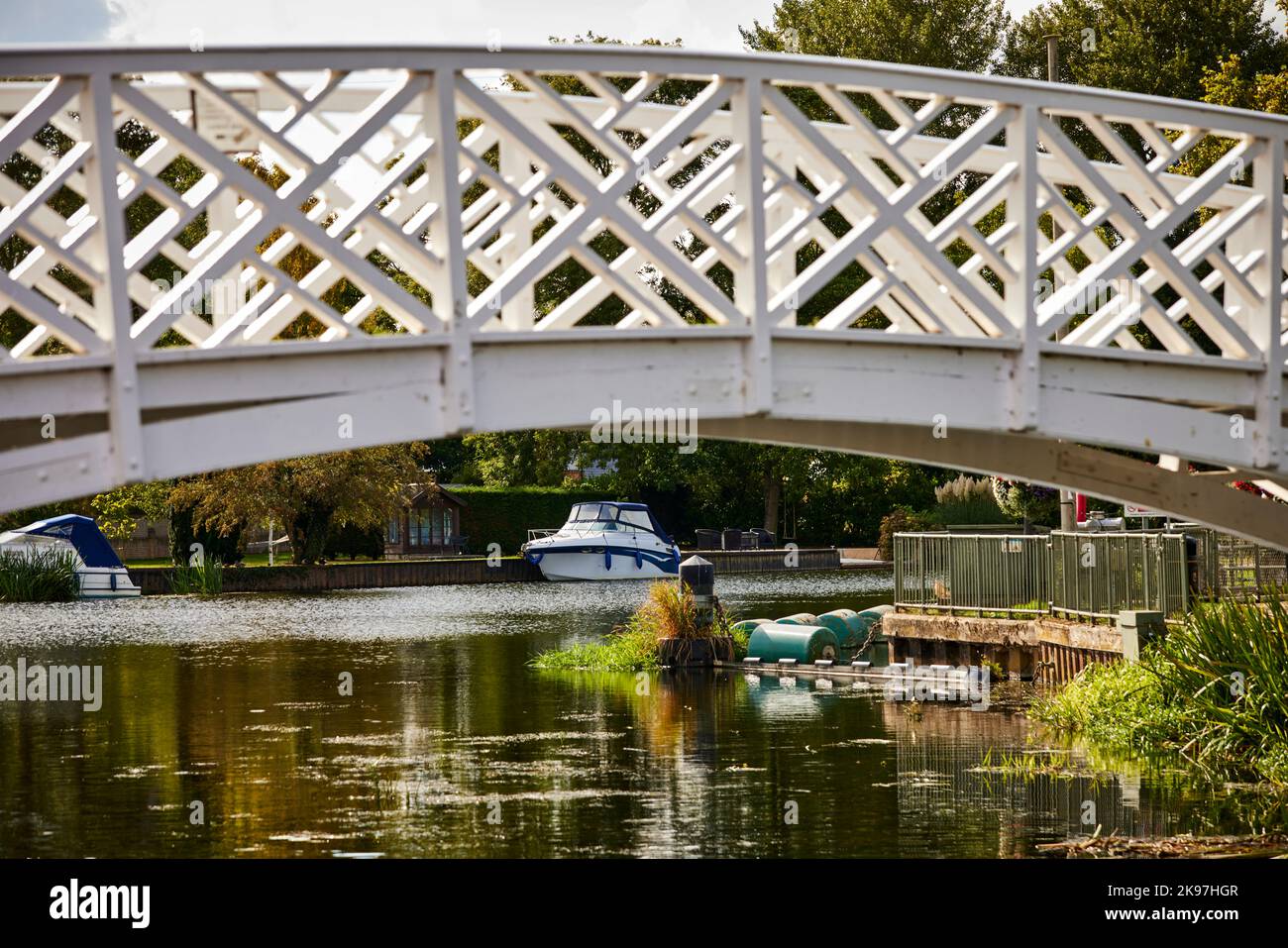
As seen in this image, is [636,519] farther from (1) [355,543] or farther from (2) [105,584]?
(2) [105,584]

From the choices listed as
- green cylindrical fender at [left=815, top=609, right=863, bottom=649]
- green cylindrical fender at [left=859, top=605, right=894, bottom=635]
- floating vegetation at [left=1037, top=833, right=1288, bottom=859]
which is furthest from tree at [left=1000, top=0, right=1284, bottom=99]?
floating vegetation at [left=1037, top=833, right=1288, bottom=859]

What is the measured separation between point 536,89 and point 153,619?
30009 mm

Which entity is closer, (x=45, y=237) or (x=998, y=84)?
(x=45, y=237)

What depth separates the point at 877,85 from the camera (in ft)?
29.4

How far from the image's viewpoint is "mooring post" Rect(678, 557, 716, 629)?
1038 inches

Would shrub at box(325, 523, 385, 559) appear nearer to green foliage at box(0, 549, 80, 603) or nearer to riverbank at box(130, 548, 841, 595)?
riverbank at box(130, 548, 841, 595)

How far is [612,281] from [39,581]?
3645 cm

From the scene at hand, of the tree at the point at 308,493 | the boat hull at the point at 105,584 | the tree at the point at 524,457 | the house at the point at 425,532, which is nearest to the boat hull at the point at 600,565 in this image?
the tree at the point at 308,493

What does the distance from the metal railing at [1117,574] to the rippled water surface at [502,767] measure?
2236 millimetres

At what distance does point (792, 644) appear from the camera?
88.0ft

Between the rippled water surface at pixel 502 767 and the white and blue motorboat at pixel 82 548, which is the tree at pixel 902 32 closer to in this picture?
the white and blue motorboat at pixel 82 548

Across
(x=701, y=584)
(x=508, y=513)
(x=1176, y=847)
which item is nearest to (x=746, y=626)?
(x=701, y=584)
